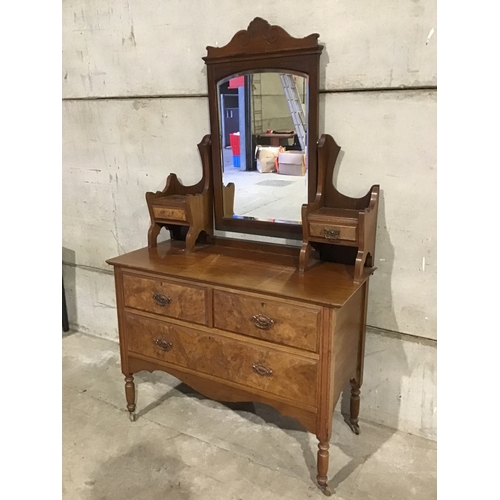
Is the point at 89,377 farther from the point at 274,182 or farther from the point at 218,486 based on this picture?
the point at 274,182

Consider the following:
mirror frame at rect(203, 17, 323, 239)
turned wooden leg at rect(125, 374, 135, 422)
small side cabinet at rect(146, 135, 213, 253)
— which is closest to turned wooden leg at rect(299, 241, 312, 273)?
mirror frame at rect(203, 17, 323, 239)

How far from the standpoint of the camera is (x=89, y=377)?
2719mm

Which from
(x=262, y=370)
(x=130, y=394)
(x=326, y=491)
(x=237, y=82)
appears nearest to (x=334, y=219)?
(x=262, y=370)

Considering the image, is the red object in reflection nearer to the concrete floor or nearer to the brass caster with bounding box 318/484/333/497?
the concrete floor

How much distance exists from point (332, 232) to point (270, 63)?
→ 764 millimetres

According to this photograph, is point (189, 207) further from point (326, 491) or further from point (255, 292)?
point (326, 491)

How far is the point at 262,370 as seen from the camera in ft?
6.00

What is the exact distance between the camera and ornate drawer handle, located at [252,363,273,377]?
182 centimetres

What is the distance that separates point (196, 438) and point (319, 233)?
3.68 ft

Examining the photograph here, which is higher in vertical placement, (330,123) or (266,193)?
(330,123)

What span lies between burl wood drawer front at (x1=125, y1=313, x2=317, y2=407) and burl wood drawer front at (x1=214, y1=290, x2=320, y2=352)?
0.19 ft

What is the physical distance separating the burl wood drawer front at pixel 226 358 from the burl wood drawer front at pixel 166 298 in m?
0.06

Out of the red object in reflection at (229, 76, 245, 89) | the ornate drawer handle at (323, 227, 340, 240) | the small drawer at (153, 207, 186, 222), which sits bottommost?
the ornate drawer handle at (323, 227, 340, 240)

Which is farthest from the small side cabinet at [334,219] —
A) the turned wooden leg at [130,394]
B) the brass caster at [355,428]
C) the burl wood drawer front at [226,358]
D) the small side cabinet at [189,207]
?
the turned wooden leg at [130,394]
